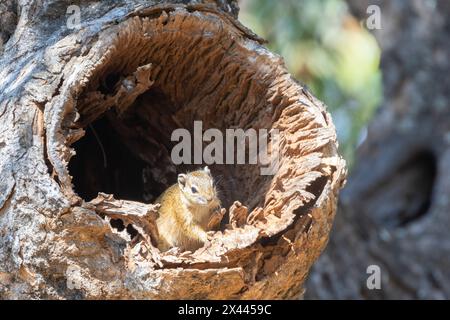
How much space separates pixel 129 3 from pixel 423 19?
114 inches

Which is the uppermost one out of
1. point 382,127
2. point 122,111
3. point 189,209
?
point 122,111

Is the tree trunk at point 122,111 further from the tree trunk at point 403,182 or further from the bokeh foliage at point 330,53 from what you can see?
the bokeh foliage at point 330,53

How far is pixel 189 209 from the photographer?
411cm

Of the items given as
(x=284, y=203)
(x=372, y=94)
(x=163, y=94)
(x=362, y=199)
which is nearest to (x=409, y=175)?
(x=362, y=199)

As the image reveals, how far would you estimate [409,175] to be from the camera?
19.5 feet

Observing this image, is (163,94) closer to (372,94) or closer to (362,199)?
(362,199)

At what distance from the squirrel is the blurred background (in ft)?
3.65

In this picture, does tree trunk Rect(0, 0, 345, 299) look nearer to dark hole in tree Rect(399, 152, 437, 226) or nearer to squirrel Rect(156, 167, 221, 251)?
squirrel Rect(156, 167, 221, 251)

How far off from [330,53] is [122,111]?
2942 millimetres

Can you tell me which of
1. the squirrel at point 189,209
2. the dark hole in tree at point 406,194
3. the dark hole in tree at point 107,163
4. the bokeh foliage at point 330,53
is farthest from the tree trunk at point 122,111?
the bokeh foliage at point 330,53

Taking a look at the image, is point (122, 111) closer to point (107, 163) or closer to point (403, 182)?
point (107, 163)

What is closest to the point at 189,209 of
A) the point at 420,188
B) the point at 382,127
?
the point at 420,188

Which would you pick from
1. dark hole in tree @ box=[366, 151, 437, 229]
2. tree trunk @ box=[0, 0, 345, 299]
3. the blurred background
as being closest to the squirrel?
tree trunk @ box=[0, 0, 345, 299]

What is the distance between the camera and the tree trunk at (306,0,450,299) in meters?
5.06
